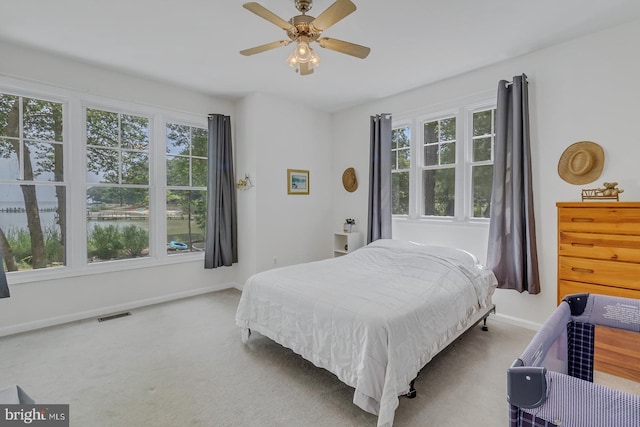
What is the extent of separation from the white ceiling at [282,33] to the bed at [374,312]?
6.89 feet

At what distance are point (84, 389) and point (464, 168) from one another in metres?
4.16

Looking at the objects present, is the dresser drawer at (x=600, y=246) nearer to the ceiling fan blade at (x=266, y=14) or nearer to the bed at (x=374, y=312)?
the bed at (x=374, y=312)

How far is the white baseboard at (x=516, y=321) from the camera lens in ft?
10.3

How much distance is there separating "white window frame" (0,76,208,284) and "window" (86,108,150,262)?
0.07 m

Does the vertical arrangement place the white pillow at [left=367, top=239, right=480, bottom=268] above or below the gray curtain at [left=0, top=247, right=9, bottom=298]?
above

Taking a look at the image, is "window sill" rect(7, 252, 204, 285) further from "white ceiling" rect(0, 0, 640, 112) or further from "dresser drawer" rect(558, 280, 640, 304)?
"dresser drawer" rect(558, 280, 640, 304)

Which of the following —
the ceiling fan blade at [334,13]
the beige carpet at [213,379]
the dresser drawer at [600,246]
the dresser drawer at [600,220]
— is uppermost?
the ceiling fan blade at [334,13]

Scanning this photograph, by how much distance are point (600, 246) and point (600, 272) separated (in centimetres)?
21

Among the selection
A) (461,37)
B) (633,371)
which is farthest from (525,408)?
(461,37)

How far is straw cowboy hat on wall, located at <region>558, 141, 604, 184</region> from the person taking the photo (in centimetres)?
278

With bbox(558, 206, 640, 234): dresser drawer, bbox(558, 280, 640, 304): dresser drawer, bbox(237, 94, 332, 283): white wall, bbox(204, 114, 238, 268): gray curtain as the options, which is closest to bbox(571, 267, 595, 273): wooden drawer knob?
bbox(558, 280, 640, 304): dresser drawer

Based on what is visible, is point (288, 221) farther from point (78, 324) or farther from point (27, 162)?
point (27, 162)

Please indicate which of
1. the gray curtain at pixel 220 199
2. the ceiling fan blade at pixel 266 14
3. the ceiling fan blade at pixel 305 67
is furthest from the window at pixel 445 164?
the ceiling fan blade at pixel 266 14

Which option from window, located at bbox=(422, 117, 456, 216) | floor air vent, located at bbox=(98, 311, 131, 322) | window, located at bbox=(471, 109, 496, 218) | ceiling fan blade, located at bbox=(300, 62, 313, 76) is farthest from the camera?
window, located at bbox=(422, 117, 456, 216)
